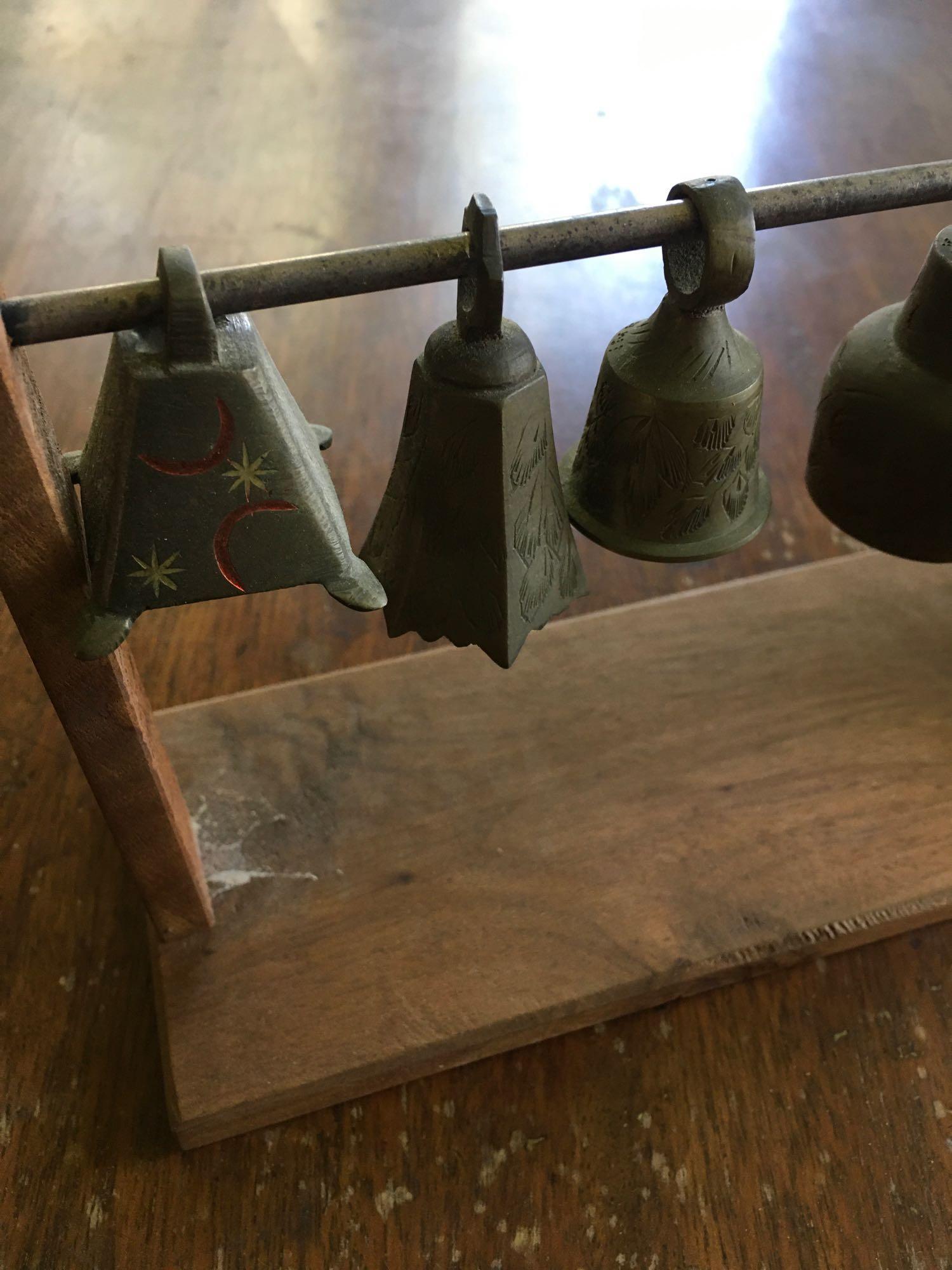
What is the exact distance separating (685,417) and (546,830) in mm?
363

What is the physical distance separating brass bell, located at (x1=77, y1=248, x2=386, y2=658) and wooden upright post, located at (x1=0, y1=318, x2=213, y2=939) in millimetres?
21

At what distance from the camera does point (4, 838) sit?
0.80 metres

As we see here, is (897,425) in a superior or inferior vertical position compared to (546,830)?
superior

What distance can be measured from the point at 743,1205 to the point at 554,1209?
0.12 metres

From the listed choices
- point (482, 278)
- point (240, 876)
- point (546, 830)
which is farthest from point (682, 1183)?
point (482, 278)

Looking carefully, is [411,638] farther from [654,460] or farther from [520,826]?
[654,460]

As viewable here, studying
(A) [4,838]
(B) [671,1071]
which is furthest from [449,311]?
(B) [671,1071]

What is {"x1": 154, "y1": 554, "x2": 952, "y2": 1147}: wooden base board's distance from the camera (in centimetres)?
68

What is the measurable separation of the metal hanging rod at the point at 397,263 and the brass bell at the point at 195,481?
0.6 inches

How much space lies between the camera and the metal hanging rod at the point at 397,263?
402 mm

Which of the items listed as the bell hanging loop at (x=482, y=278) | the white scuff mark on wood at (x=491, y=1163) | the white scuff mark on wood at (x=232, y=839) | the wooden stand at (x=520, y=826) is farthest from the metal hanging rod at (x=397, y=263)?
the white scuff mark on wood at (x=491, y=1163)

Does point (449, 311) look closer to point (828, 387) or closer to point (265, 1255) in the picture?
point (828, 387)

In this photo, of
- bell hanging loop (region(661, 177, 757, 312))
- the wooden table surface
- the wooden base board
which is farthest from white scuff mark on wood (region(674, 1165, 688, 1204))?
bell hanging loop (region(661, 177, 757, 312))

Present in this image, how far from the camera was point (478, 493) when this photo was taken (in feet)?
1.58
